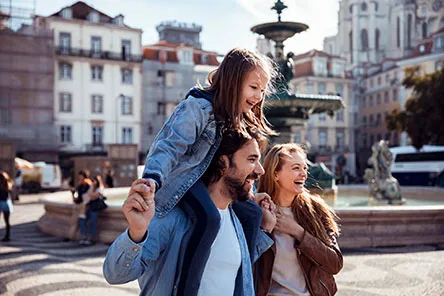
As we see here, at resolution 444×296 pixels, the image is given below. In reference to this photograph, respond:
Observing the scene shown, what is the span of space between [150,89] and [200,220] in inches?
1781

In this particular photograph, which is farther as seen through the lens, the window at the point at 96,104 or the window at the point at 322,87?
the window at the point at 322,87

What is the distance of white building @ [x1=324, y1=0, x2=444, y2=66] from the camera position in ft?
245

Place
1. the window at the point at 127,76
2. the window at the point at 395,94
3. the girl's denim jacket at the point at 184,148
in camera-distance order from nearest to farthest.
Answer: the girl's denim jacket at the point at 184,148
the window at the point at 127,76
the window at the point at 395,94

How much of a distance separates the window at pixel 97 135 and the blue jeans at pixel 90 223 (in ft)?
115

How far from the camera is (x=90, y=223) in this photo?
30.3 ft

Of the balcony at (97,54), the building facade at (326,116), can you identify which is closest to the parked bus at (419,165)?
the building facade at (326,116)

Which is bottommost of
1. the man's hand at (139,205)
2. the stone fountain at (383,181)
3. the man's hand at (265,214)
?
the stone fountain at (383,181)

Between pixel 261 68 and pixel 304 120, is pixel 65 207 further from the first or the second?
pixel 261 68

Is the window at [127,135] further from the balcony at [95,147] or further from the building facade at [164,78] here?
the balcony at [95,147]

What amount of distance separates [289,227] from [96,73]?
43.0 metres

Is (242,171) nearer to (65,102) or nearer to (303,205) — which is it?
(303,205)

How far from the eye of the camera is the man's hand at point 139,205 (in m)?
1.78

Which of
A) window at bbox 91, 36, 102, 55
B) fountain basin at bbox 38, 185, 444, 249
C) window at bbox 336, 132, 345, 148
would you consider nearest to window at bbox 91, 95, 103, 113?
window at bbox 91, 36, 102, 55

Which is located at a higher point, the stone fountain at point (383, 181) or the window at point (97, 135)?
the window at point (97, 135)
